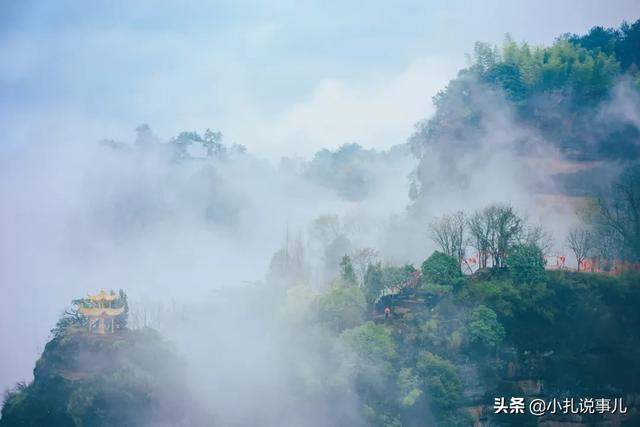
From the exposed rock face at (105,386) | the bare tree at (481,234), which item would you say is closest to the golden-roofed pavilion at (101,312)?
the exposed rock face at (105,386)

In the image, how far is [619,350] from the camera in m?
35.1

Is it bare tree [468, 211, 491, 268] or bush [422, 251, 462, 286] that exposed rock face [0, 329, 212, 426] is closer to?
bush [422, 251, 462, 286]

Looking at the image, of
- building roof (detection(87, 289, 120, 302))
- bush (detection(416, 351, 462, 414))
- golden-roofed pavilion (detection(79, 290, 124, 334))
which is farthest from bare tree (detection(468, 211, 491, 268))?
building roof (detection(87, 289, 120, 302))

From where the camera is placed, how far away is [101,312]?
36.9 meters

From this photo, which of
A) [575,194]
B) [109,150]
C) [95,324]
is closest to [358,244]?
[575,194]

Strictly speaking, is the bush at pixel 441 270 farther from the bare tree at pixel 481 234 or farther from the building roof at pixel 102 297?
the building roof at pixel 102 297

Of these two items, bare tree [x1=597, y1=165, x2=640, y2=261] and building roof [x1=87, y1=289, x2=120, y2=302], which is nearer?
bare tree [x1=597, y1=165, x2=640, y2=261]

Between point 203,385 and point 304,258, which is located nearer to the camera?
point 203,385

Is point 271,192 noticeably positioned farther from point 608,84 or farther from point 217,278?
point 608,84

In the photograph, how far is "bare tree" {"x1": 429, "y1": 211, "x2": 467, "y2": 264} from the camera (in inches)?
1495

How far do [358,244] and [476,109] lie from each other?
10.0 m

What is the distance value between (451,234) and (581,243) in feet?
18.9

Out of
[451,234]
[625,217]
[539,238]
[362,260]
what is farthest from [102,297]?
[625,217]

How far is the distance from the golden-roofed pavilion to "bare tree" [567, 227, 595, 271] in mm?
20589
